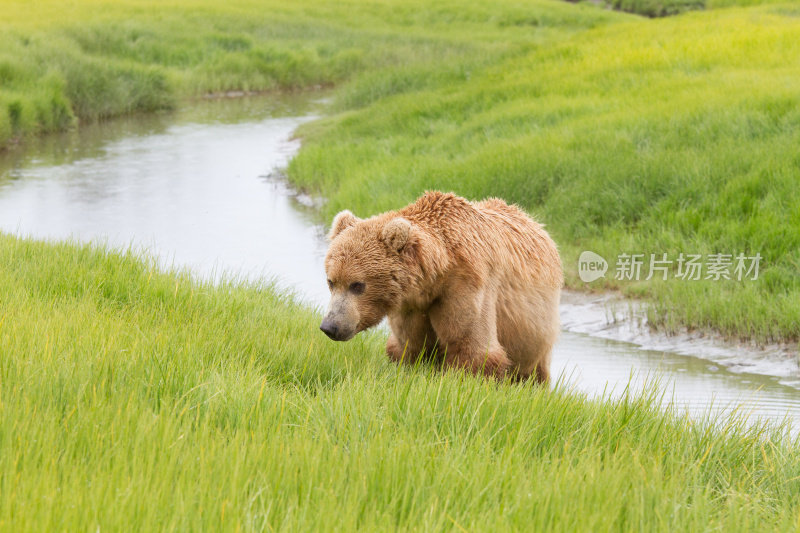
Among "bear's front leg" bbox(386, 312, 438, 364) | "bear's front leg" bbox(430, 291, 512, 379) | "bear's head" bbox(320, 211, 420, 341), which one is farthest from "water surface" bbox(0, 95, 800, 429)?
"bear's front leg" bbox(430, 291, 512, 379)

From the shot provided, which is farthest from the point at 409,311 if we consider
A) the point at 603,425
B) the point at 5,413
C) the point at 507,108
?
the point at 507,108

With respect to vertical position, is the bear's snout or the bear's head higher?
the bear's head

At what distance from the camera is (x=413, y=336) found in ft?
17.2

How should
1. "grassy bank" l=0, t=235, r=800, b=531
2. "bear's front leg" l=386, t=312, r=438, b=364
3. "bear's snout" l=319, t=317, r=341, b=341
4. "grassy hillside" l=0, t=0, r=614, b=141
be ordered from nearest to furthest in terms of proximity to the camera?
"grassy bank" l=0, t=235, r=800, b=531
"bear's snout" l=319, t=317, r=341, b=341
"bear's front leg" l=386, t=312, r=438, b=364
"grassy hillside" l=0, t=0, r=614, b=141

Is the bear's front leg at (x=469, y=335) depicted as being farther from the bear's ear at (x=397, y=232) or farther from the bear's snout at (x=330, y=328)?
the bear's snout at (x=330, y=328)

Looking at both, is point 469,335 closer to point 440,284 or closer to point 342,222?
point 440,284

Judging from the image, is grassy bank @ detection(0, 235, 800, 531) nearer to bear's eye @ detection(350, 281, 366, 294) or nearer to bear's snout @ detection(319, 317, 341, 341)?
bear's snout @ detection(319, 317, 341, 341)

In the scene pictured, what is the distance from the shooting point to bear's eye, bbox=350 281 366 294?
486 cm

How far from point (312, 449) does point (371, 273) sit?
1.62 m

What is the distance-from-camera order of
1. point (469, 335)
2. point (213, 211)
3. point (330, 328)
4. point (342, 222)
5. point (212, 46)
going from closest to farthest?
point (330, 328), point (469, 335), point (342, 222), point (213, 211), point (212, 46)

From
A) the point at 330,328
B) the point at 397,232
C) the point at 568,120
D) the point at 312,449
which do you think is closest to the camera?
the point at 312,449

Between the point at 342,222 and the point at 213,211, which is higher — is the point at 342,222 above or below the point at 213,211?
above

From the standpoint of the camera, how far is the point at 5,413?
3.30 m

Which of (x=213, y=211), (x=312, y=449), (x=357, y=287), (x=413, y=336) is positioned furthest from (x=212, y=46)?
(x=312, y=449)
